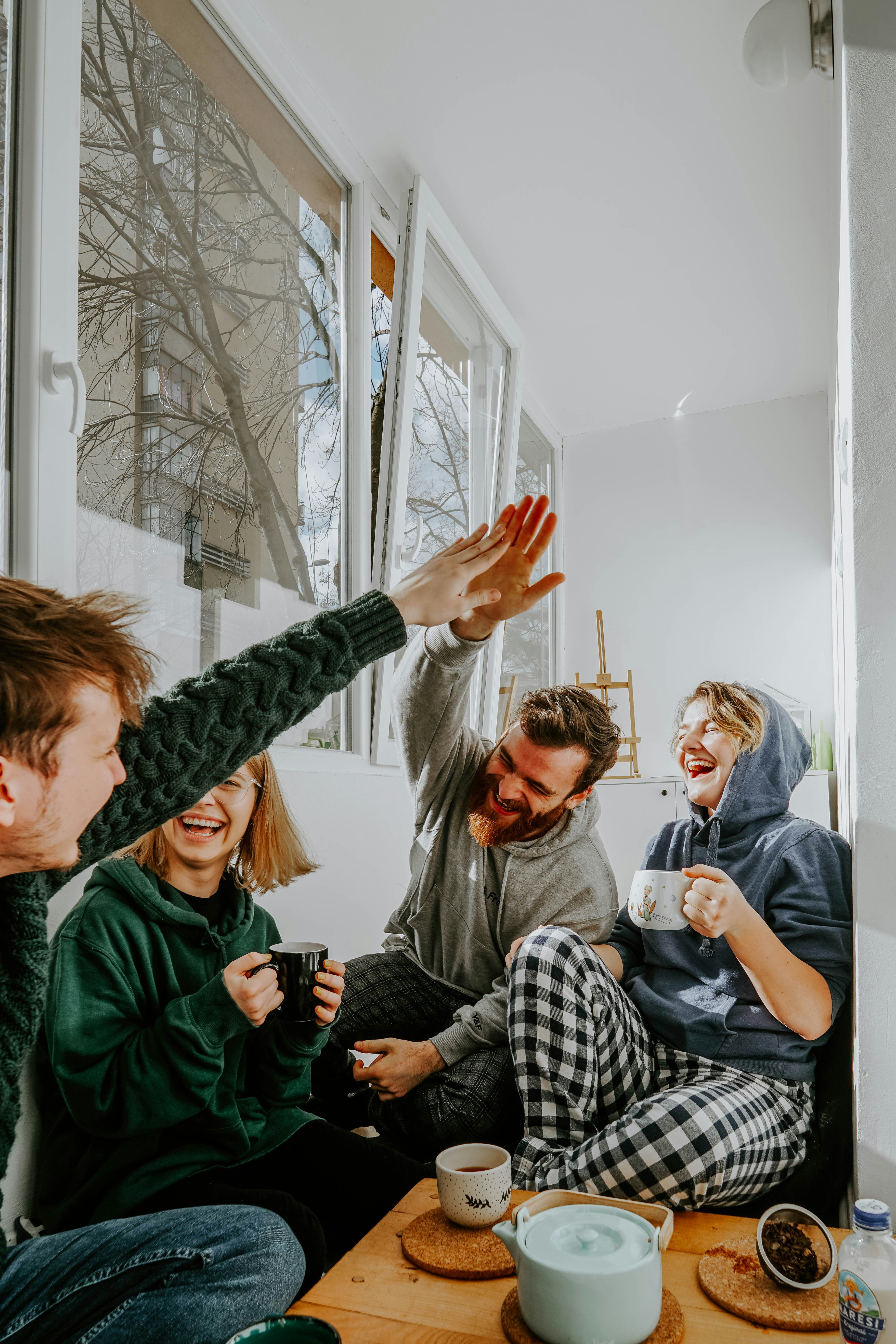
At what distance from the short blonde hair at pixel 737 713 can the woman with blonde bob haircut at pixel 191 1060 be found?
83 cm

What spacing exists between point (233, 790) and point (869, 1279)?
1.01 m

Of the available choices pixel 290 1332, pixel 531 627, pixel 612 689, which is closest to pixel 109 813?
pixel 290 1332

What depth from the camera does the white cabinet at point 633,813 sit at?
356 centimetres

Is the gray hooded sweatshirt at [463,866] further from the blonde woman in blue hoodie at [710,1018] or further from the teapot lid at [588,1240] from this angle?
the teapot lid at [588,1240]

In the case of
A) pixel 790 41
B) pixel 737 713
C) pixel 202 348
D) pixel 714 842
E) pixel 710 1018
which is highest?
pixel 790 41

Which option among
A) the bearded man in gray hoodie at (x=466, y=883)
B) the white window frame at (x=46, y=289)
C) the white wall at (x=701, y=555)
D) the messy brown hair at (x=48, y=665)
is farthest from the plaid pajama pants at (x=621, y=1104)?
the white wall at (x=701, y=555)

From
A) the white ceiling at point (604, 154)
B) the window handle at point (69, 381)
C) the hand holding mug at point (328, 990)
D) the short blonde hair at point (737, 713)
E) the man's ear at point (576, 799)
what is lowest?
the hand holding mug at point (328, 990)

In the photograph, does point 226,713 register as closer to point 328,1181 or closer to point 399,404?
point 328,1181

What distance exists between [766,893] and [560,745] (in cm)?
45

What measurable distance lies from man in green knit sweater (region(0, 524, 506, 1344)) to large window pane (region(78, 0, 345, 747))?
529mm

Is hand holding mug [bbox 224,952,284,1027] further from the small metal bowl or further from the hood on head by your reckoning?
the hood on head

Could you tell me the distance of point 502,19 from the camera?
7.05ft

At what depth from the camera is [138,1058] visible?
1.15 m

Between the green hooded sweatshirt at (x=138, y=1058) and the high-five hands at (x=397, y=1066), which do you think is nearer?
the green hooded sweatshirt at (x=138, y=1058)
